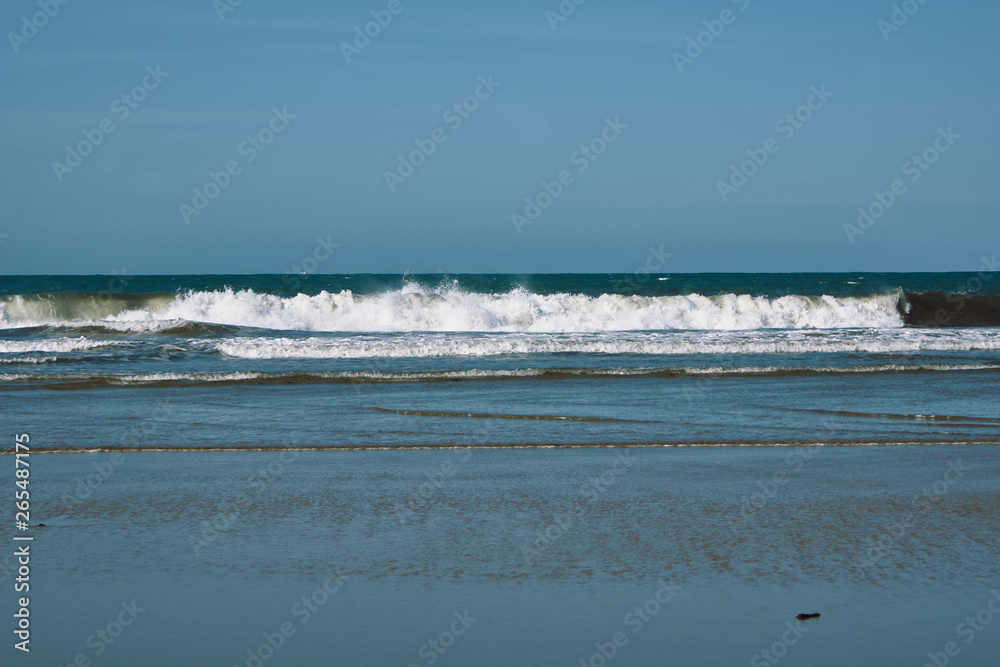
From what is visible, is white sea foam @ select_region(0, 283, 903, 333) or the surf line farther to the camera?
white sea foam @ select_region(0, 283, 903, 333)

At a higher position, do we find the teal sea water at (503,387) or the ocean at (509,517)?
the teal sea water at (503,387)

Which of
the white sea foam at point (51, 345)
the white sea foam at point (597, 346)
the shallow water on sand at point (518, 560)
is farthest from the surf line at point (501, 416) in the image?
the white sea foam at point (51, 345)

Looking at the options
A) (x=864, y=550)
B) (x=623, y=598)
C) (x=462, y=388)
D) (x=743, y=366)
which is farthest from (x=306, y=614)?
(x=743, y=366)

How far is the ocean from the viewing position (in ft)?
13.0

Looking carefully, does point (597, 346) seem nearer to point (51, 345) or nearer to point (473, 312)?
point (51, 345)

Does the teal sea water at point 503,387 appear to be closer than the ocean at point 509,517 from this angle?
No

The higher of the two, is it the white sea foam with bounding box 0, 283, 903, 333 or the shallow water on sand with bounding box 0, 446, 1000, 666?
the white sea foam with bounding box 0, 283, 903, 333

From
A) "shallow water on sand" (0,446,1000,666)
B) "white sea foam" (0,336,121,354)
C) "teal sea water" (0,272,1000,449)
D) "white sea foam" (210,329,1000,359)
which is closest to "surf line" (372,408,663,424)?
"teal sea water" (0,272,1000,449)

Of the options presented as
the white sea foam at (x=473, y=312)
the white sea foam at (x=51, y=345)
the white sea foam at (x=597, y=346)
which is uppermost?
the white sea foam at (x=473, y=312)

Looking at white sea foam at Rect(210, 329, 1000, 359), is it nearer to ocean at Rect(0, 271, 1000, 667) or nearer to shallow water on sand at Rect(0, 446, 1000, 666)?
ocean at Rect(0, 271, 1000, 667)

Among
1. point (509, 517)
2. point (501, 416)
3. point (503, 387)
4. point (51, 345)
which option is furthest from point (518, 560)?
point (51, 345)

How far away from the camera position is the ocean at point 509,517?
395 cm

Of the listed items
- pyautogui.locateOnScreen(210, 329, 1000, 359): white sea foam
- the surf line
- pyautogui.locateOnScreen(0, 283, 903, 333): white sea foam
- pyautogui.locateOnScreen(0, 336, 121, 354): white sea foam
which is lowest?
the surf line

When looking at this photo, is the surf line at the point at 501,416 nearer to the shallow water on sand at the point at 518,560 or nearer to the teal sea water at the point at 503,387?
the teal sea water at the point at 503,387
